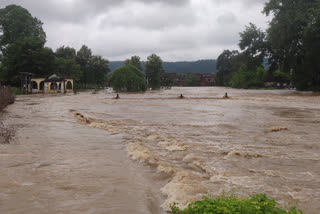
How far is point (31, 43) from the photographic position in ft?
152

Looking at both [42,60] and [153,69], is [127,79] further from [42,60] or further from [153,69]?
[153,69]

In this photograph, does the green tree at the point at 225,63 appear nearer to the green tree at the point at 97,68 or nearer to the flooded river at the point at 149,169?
the green tree at the point at 97,68

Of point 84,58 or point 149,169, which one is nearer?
point 149,169

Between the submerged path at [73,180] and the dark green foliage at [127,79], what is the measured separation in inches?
1453

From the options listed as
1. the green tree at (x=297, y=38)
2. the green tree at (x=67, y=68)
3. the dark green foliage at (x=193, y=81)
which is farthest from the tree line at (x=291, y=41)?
the dark green foliage at (x=193, y=81)

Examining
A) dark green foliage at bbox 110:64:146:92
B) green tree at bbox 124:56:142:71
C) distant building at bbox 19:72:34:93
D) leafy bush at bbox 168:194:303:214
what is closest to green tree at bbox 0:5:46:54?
distant building at bbox 19:72:34:93

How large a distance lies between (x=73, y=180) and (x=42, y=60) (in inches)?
1950

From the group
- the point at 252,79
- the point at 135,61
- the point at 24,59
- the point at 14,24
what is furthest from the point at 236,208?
the point at 252,79

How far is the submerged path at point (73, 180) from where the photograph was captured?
138 inches

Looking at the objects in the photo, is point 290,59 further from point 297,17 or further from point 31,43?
point 31,43

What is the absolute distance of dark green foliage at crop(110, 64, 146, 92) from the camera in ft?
144

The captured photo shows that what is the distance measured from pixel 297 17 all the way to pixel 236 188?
1248 inches

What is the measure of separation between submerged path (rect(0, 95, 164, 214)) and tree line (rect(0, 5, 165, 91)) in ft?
124

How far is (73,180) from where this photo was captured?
4422 mm
